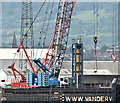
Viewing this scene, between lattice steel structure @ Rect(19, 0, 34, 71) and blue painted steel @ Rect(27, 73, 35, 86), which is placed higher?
lattice steel structure @ Rect(19, 0, 34, 71)

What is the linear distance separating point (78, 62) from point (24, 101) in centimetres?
1219

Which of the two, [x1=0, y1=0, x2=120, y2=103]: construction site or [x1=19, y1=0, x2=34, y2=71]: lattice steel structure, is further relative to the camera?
[x1=19, y1=0, x2=34, y2=71]: lattice steel structure

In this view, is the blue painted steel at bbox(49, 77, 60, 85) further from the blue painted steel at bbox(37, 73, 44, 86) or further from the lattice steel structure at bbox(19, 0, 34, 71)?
the lattice steel structure at bbox(19, 0, 34, 71)

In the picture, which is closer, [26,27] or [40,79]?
[40,79]

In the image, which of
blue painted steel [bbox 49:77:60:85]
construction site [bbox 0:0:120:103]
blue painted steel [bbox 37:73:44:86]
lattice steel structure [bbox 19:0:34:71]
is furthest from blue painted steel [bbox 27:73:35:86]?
lattice steel structure [bbox 19:0:34:71]

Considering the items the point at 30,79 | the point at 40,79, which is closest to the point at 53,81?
the point at 40,79

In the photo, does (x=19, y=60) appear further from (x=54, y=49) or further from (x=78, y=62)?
(x=78, y=62)

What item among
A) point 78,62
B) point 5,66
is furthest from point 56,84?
point 5,66

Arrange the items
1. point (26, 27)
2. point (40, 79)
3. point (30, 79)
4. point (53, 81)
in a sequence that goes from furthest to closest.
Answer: point (26, 27)
point (30, 79)
point (40, 79)
point (53, 81)

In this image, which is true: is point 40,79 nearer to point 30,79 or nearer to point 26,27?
point 30,79

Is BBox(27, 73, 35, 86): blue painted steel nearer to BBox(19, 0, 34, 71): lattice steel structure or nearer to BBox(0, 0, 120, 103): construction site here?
BBox(0, 0, 120, 103): construction site

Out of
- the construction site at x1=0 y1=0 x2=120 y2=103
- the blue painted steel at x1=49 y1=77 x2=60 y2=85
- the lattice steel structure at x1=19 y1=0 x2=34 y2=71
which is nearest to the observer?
the construction site at x1=0 y1=0 x2=120 y2=103

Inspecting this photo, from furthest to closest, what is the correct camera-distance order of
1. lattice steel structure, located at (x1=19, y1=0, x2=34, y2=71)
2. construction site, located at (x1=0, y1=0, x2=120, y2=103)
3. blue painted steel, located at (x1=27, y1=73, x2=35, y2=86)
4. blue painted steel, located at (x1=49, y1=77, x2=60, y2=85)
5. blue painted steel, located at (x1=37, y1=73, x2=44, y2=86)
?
lattice steel structure, located at (x1=19, y1=0, x2=34, y2=71), blue painted steel, located at (x1=27, y1=73, x2=35, y2=86), blue painted steel, located at (x1=37, y1=73, x2=44, y2=86), blue painted steel, located at (x1=49, y1=77, x2=60, y2=85), construction site, located at (x1=0, y1=0, x2=120, y2=103)

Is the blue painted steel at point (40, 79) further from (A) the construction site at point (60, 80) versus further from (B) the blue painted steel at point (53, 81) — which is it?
(B) the blue painted steel at point (53, 81)
